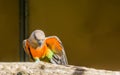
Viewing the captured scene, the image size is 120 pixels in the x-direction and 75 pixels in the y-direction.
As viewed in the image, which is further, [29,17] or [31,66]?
[29,17]

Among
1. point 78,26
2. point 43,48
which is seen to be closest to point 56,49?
point 43,48

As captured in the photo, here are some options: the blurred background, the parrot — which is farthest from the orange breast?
the blurred background

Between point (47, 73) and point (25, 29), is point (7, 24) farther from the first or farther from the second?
point (47, 73)

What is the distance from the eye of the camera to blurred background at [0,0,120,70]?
4449 mm

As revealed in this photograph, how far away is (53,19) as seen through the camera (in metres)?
4.51

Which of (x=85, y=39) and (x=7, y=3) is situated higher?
(x=7, y=3)

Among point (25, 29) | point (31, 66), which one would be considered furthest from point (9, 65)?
point (25, 29)

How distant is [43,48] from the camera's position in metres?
3.43

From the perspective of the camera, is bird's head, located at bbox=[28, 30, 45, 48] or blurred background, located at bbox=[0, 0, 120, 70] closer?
bird's head, located at bbox=[28, 30, 45, 48]

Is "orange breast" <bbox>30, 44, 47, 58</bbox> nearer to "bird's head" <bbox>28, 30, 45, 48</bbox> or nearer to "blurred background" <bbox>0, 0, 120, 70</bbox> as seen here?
"bird's head" <bbox>28, 30, 45, 48</bbox>

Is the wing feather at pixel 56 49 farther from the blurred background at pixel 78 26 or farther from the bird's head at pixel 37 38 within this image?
the blurred background at pixel 78 26

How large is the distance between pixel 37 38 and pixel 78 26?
3.95 ft

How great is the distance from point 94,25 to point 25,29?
0.50 metres

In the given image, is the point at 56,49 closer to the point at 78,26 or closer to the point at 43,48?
the point at 43,48
